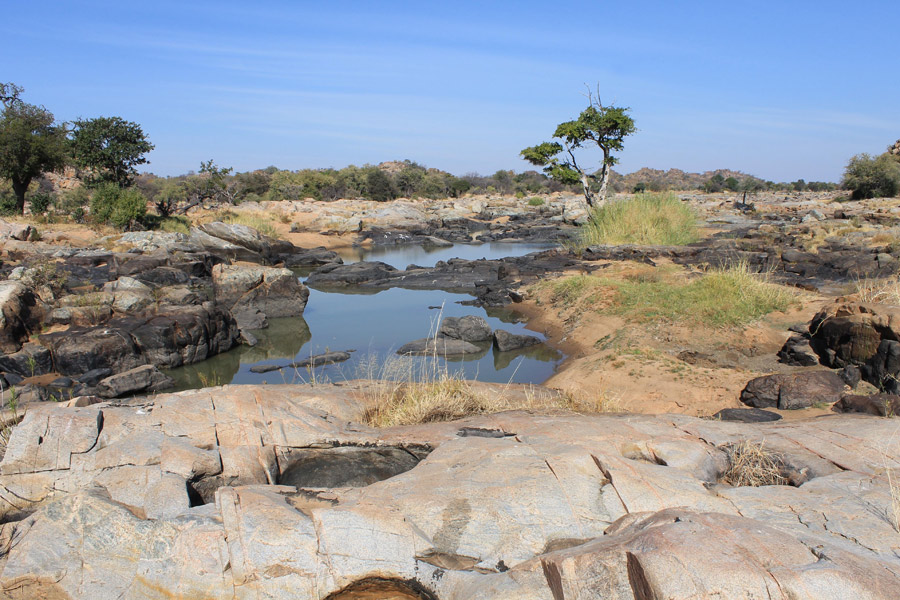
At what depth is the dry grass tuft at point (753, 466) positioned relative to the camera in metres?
4.09

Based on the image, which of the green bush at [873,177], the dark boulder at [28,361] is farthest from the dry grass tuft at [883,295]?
the green bush at [873,177]

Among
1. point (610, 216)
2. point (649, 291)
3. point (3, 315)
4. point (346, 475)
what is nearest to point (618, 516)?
point (346, 475)

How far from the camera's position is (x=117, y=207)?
21609 millimetres

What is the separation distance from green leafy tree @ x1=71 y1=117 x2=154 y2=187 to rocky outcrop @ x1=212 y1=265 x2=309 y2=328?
14683 mm

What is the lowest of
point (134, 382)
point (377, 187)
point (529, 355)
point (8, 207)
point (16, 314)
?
A: point (529, 355)

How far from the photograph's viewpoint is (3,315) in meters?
9.61

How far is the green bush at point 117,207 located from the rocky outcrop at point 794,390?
20.7 m

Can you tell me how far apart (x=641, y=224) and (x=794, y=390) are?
42.9 ft

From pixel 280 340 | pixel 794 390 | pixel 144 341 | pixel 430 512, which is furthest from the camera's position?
pixel 280 340

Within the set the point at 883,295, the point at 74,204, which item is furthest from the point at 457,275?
the point at 74,204

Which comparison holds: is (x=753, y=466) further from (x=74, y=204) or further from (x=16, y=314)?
(x=74, y=204)

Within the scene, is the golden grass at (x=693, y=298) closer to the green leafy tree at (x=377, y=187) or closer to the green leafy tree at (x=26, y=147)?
the green leafy tree at (x=26, y=147)

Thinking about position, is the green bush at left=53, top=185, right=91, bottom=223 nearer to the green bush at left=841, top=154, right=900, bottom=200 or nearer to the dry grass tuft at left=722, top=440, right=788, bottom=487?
the dry grass tuft at left=722, top=440, right=788, bottom=487

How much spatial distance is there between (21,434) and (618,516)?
383 centimetres
